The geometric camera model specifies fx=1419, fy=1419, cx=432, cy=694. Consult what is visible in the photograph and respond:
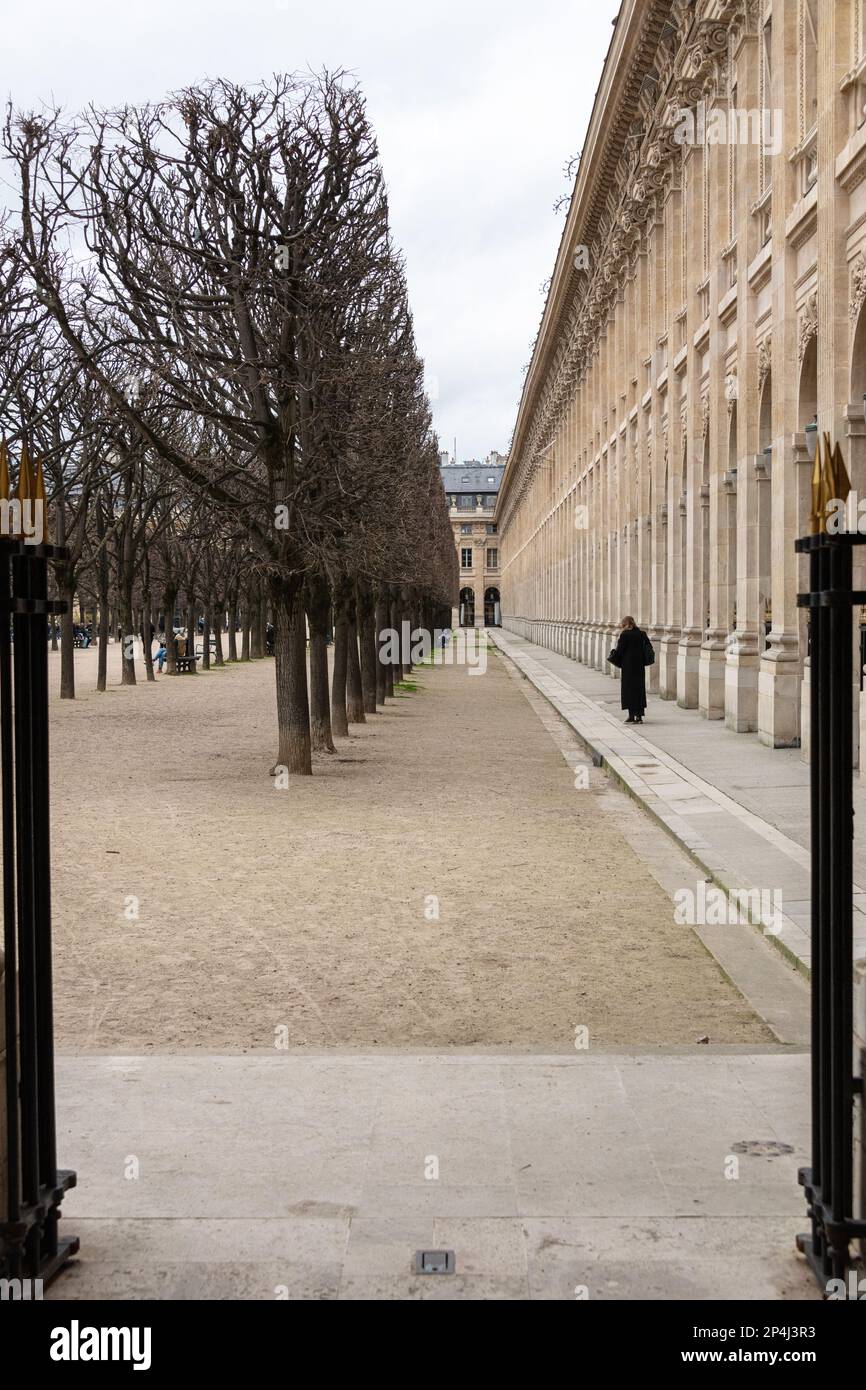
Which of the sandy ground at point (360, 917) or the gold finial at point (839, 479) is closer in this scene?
the gold finial at point (839, 479)

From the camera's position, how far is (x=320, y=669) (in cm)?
2150

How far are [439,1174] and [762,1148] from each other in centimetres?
113

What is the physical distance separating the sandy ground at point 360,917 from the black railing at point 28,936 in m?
2.49

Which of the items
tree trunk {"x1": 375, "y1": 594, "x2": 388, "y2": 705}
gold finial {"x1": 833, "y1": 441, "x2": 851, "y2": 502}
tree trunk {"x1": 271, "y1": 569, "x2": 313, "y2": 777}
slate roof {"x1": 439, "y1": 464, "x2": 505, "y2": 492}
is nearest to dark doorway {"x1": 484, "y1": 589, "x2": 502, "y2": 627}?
slate roof {"x1": 439, "y1": 464, "x2": 505, "y2": 492}

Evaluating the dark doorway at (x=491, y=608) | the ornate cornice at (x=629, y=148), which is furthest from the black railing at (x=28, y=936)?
the dark doorway at (x=491, y=608)

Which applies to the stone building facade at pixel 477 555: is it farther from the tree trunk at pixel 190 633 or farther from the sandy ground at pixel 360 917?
the sandy ground at pixel 360 917

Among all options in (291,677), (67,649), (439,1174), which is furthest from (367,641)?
(439,1174)

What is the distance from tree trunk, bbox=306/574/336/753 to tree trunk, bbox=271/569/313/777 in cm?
263

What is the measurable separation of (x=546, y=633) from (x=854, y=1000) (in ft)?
244

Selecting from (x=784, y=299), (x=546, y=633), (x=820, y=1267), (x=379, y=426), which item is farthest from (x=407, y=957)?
(x=546, y=633)

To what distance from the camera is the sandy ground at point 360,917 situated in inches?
277

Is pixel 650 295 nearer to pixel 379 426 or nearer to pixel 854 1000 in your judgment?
pixel 379 426

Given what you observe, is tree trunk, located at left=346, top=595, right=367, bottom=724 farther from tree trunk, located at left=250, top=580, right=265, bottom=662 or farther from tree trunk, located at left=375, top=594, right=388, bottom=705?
tree trunk, located at left=250, top=580, right=265, bottom=662
